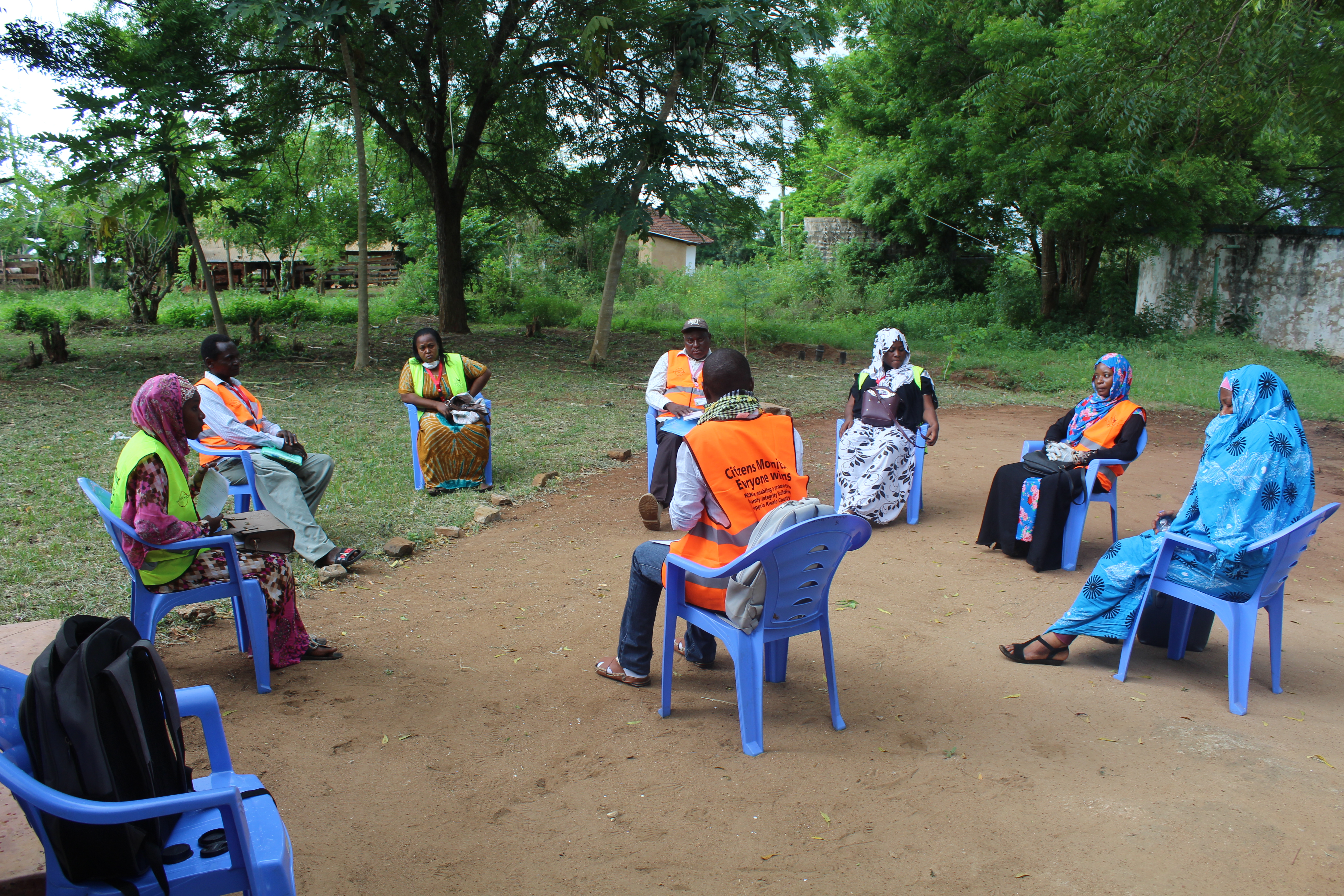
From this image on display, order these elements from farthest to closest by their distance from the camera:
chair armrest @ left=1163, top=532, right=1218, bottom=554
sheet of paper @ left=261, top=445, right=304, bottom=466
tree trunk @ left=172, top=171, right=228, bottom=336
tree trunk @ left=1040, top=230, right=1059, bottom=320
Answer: tree trunk @ left=1040, top=230, right=1059, bottom=320
tree trunk @ left=172, top=171, right=228, bottom=336
sheet of paper @ left=261, top=445, right=304, bottom=466
chair armrest @ left=1163, top=532, right=1218, bottom=554

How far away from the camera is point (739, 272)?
67.4ft

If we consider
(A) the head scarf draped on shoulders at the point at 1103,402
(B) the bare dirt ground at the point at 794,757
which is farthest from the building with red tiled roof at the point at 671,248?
(B) the bare dirt ground at the point at 794,757

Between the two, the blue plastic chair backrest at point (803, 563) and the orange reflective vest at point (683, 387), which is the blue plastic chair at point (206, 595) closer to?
the blue plastic chair backrest at point (803, 563)

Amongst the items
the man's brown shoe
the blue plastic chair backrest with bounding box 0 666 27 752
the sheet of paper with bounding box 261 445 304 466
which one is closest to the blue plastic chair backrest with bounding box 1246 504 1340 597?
the man's brown shoe

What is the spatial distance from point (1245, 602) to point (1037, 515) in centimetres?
190

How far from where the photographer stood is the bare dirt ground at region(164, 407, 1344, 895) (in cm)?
260

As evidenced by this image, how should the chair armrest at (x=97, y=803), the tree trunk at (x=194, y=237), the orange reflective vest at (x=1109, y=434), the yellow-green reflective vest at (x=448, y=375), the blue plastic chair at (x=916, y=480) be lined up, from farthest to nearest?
the tree trunk at (x=194, y=237)
the yellow-green reflective vest at (x=448, y=375)
the blue plastic chair at (x=916, y=480)
the orange reflective vest at (x=1109, y=434)
the chair armrest at (x=97, y=803)

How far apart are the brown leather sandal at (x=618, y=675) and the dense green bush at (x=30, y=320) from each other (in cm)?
1751

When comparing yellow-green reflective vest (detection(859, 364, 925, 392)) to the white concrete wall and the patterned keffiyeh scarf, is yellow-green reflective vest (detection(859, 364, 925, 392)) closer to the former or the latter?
the patterned keffiyeh scarf

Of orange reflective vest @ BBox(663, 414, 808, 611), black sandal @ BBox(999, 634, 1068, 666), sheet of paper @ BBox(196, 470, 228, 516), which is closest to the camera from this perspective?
orange reflective vest @ BBox(663, 414, 808, 611)

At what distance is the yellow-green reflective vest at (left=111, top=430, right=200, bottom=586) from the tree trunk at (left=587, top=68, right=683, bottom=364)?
34.4 ft

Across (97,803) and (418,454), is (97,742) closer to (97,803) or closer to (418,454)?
(97,803)

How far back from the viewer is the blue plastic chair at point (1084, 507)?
18.2 ft

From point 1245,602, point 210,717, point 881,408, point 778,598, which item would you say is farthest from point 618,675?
point 881,408
